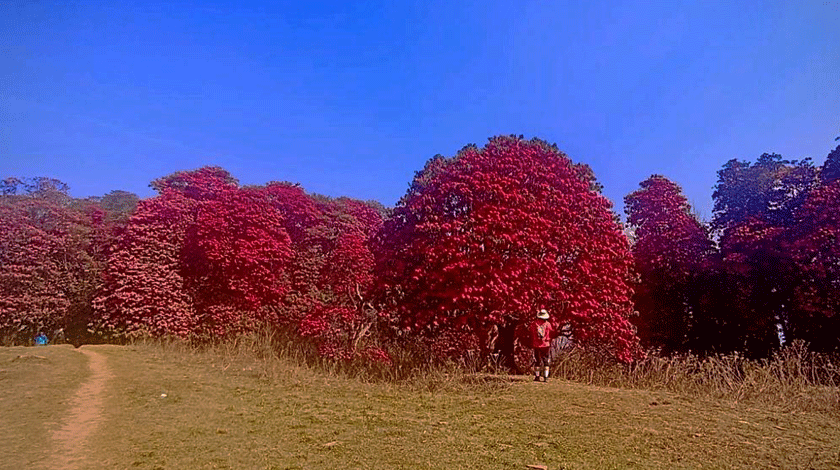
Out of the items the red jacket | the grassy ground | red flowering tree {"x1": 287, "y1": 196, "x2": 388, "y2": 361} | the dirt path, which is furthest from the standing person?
the dirt path

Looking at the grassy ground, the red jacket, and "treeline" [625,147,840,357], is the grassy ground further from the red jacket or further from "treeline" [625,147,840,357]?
"treeline" [625,147,840,357]

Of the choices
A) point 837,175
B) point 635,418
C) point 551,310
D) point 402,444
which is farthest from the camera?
point 837,175

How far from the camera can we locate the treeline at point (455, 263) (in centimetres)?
1216

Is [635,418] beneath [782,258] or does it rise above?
beneath

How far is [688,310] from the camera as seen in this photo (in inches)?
648

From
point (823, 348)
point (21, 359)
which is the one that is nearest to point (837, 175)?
point (823, 348)

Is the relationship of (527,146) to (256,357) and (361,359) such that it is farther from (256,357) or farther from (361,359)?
(256,357)

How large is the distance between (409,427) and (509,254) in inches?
214

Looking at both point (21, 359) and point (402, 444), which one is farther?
point (21, 359)

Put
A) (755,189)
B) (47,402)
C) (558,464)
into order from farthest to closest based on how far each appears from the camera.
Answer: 1. (755,189)
2. (47,402)
3. (558,464)

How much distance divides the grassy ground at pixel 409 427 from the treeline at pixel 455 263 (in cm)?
252

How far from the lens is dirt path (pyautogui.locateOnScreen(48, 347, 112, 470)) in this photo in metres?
6.65

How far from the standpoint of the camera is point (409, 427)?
25.2ft

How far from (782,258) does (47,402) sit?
17131 millimetres
